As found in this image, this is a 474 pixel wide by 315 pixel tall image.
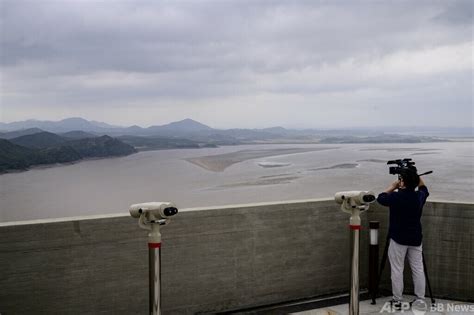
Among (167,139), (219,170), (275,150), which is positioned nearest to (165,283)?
(167,139)

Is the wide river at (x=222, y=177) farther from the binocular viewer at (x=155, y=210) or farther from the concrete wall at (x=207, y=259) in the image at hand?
the binocular viewer at (x=155, y=210)

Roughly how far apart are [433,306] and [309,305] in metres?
1.30

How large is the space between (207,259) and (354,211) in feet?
5.42

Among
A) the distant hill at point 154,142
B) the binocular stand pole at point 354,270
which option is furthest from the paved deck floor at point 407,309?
the distant hill at point 154,142

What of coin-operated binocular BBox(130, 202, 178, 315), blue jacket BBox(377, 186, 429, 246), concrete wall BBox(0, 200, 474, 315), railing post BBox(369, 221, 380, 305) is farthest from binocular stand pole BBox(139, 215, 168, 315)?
railing post BBox(369, 221, 380, 305)

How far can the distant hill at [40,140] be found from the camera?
53250mm

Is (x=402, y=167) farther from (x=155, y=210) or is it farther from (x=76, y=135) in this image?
(x=76, y=135)

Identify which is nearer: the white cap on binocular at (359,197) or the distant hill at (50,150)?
the white cap on binocular at (359,197)

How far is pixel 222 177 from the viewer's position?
320ft

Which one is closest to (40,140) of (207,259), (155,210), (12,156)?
(12,156)

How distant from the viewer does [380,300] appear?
16.8 ft

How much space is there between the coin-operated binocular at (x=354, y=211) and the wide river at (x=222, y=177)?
145 feet

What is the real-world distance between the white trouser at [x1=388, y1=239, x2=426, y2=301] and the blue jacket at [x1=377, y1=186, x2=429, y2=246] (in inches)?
4.0

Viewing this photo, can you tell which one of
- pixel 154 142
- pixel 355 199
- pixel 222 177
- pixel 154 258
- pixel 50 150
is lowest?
pixel 222 177
